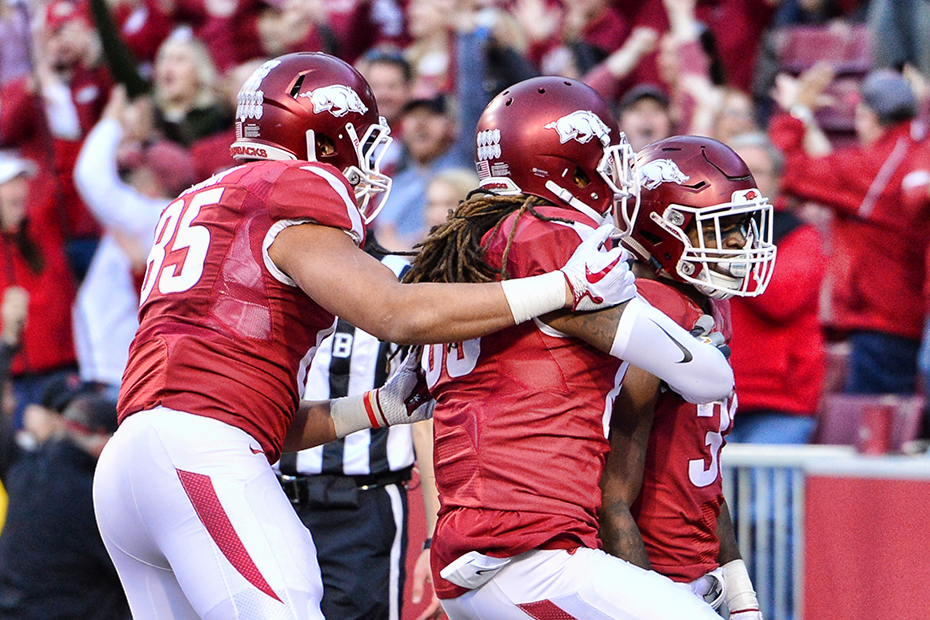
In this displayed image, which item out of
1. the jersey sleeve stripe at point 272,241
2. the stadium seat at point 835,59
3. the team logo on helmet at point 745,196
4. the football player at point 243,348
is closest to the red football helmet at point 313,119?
the football player at point 243,348

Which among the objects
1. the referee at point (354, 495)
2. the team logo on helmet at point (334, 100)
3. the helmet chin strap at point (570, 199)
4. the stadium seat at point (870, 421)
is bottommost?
the stadium seat at point (870, 421)

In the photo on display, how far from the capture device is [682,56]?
7309 mm

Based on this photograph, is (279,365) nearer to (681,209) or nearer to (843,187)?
(681,209)

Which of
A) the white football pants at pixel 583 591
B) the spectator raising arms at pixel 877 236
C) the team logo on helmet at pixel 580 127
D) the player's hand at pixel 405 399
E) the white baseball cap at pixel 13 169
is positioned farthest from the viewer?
the white baseball cap at pixel 13 169

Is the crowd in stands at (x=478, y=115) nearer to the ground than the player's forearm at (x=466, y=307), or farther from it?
nearer to the ground

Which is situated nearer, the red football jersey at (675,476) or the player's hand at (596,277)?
the player's hand at (596,277)

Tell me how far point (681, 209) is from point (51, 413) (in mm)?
3804

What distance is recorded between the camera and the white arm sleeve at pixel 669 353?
273cm

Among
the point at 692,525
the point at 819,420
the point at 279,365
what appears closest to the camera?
the point at 279,365

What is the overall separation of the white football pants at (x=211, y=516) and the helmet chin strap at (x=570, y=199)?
0.91 meters

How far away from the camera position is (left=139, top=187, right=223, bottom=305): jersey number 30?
2.95 meters

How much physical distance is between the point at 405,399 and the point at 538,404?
23.8 inches

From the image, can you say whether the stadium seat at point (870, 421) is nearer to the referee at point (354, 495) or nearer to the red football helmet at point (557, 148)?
the referee at point (354, 495)

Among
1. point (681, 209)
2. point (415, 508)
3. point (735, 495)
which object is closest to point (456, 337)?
point (681, 209)
